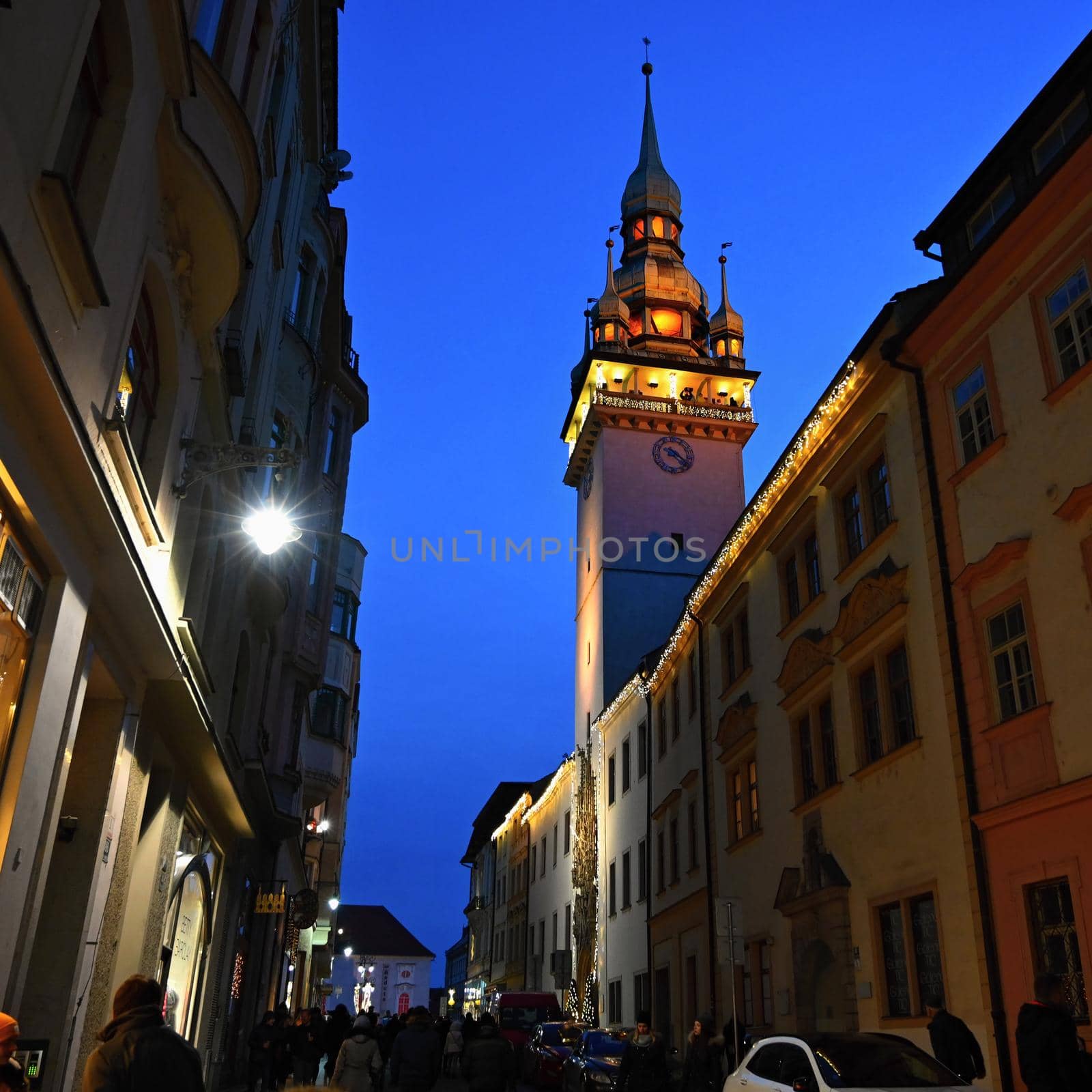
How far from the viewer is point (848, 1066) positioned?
9.55 meters

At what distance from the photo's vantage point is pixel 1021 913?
1228 cm

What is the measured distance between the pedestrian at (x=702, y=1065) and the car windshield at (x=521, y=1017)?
57.3ft

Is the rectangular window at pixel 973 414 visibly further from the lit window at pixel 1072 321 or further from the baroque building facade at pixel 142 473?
the baroque building facade at pixel 142 473

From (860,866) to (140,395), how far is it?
12.3 meters

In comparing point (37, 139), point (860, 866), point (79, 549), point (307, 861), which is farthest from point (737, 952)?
point (307, 861)

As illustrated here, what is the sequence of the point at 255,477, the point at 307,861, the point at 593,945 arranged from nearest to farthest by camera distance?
1. the point at 255,477
2. the point at 593,945
3. the point at 307,861

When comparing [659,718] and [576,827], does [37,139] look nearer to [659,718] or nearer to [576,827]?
[659,718]

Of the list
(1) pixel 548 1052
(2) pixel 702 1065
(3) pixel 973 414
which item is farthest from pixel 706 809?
(3) pixel 973 414

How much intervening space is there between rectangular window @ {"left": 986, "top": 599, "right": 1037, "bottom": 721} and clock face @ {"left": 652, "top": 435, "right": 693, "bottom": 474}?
38.3m

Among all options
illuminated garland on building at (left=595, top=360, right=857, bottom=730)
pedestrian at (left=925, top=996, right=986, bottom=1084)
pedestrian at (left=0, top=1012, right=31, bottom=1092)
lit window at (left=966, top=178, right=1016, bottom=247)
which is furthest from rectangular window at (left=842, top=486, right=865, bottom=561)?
pedestrian at (left=0, top=1012, right=31, bottom=1092)

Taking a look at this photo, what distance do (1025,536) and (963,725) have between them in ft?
8.57

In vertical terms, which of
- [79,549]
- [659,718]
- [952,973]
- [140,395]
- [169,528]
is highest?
[659,718]

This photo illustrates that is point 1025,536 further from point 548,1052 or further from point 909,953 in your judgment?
point 548,1052

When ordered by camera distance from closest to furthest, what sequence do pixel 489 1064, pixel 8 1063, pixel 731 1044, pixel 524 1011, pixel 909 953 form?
pixel 8 1063
pixel 489 1064
pixel 909 953
pixel 731 1044
pixel 524 1011
